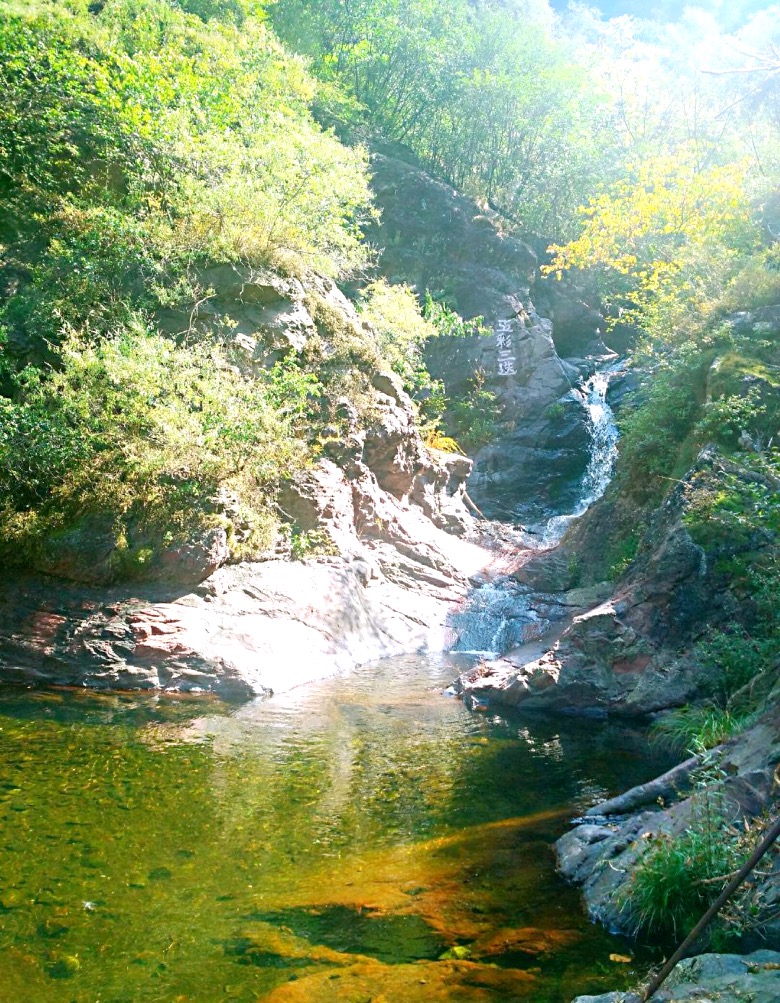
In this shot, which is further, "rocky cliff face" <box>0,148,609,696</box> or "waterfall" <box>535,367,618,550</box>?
"waterfall" <box>535,367,618,550</box>

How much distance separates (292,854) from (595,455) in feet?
82.0

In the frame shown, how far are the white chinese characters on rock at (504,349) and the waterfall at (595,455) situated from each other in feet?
10.1

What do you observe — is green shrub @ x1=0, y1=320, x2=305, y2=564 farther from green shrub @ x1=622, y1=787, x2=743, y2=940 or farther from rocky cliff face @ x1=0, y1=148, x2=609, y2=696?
green shrub @ x1=622, y1=787, x2=743, y2=940

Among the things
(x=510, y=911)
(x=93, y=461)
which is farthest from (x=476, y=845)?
Answer: (x=93, y=461)

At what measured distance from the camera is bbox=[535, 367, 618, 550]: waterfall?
26109 mm

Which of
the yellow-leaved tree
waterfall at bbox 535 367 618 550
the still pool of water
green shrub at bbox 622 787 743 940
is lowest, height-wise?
the still pool of water

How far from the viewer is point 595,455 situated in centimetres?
2903

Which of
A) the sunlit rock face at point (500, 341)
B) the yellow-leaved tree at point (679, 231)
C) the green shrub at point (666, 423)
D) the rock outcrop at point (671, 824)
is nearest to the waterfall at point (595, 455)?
the sunlit rock face at point (500, 341)

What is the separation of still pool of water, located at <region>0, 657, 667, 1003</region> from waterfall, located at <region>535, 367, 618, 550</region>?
15689 mm

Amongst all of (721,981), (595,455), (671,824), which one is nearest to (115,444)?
(671,824)

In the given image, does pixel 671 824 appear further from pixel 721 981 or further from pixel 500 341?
pixel 500 341

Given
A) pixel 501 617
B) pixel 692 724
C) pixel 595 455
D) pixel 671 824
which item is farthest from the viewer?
pixel 595 455

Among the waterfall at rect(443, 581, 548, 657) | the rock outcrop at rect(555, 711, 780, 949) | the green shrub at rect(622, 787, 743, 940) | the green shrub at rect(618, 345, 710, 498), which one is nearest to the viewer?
the green shrub at rect(622, 787, 743, 940)

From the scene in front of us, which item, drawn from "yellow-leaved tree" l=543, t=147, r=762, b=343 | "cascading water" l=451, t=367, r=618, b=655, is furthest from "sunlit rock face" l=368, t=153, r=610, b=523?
"yellow-leaved tree" l=543, t=147, r=762, b=343
